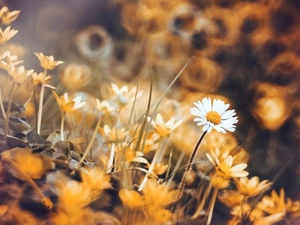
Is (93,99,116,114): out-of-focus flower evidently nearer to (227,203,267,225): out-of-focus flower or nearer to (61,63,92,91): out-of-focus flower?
(61,63,92,91): out-of-focus flower

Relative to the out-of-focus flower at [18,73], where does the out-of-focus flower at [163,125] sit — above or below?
below

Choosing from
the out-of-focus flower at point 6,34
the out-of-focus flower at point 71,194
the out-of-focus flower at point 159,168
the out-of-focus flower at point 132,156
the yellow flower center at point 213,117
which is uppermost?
the out-of-focus flower at point 6,34

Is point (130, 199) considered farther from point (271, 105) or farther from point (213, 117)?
point (271, 105)

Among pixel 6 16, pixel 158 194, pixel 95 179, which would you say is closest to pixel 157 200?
pixel 158 194

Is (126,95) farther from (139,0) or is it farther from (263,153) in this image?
(263,153)

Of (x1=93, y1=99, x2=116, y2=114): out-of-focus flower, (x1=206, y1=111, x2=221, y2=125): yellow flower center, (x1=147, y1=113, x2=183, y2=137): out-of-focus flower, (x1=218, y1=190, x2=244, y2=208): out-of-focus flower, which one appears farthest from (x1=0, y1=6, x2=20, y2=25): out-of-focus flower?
(x1=218, y1=190, x2=244, y2=208): out-of-focus flower

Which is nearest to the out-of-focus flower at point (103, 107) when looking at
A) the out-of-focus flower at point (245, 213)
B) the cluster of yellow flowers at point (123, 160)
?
the cluster of yellow flowers at point (123, 160)

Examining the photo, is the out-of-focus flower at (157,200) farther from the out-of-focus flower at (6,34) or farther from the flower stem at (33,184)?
the out-of-focus flower at (6,34)
